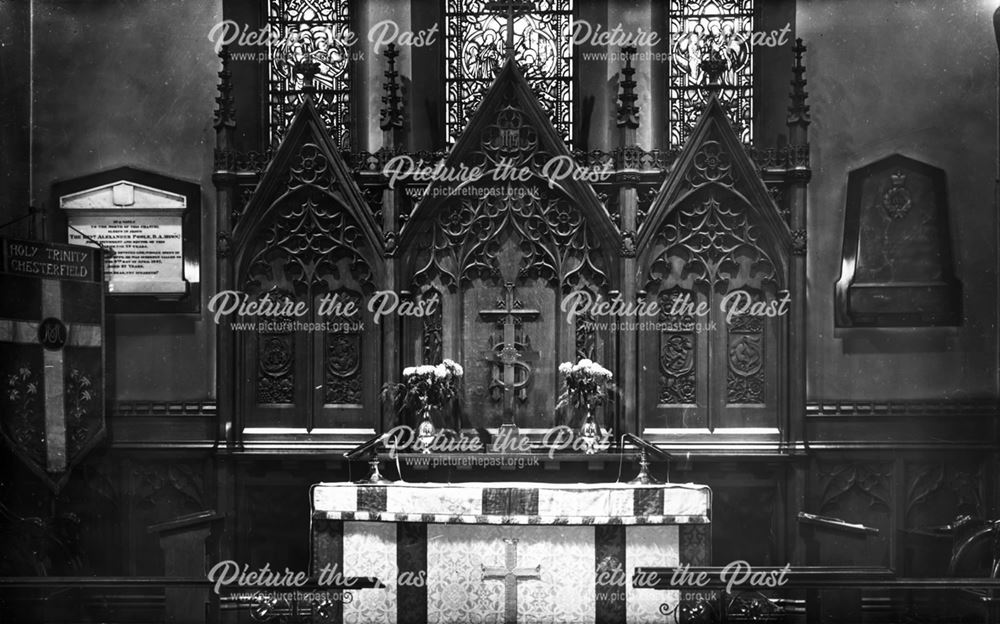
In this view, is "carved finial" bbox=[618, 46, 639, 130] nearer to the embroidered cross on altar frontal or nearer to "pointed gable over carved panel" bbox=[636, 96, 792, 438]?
the embroidered cross on altar frontal

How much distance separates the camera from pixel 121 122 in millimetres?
7691

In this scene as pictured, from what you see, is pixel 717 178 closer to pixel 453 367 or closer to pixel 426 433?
pixel 453 367

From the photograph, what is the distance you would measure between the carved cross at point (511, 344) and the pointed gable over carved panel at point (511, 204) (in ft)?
0.97

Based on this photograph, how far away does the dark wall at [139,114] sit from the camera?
24.9 ft

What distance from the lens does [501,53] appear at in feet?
26.7

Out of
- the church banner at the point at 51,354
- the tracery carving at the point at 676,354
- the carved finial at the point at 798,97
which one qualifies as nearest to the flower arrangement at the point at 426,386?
the tracery carving at the point at 676,354

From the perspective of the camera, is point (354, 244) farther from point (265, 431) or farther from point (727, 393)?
point (727, 393)

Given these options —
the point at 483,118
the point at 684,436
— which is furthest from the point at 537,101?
the point at 684,436

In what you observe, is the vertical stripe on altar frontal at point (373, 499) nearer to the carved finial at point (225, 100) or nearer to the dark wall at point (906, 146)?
the carved finial at point (225, 100)

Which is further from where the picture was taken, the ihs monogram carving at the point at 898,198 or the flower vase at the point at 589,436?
the ihs monogram carving at the point at 898,198

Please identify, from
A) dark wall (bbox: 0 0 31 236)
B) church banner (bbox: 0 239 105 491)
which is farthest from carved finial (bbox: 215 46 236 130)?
dark wall (bbox: 0 0 31 236)

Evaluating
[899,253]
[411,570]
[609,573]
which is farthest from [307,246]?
[899,253]

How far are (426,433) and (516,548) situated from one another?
1267mm

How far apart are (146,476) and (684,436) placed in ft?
14.8
